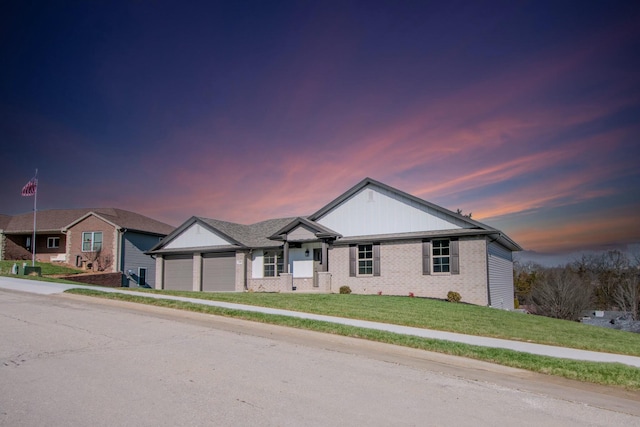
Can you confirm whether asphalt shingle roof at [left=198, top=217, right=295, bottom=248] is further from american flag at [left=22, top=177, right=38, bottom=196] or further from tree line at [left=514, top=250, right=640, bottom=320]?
tree line at [left=514, top=250, right=640, bottom=320]

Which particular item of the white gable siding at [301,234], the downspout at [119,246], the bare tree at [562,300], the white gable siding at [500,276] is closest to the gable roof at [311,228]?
the white gable siding at [301,234]

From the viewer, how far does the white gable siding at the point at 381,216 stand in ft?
77.8

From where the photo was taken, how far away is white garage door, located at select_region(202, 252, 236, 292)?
2958 cm

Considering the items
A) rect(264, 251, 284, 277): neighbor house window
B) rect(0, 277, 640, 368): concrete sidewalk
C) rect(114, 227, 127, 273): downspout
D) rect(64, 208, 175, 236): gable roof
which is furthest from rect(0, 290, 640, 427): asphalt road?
rect(64, 208, 175, 236): gable roof

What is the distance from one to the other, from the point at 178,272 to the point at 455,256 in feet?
64.1

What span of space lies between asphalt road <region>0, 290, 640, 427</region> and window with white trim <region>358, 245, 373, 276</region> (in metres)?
15.0

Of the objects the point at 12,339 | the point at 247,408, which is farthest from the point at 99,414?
the point at 12,339

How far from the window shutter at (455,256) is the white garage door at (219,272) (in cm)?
1419

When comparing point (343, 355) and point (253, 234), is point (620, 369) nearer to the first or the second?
point (343, 355)

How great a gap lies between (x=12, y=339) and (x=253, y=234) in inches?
907

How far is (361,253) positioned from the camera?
25.6 metres

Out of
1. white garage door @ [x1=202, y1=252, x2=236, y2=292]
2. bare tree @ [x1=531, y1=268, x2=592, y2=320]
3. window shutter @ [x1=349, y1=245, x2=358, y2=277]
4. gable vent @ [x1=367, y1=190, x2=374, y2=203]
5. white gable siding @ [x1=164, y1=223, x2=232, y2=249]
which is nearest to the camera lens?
window shutter @ [x1=349, y1=245, x2=358, y2=277]

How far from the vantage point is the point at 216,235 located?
99.5ft

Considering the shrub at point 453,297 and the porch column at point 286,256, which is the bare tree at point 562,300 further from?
the porch column at point 286,256
